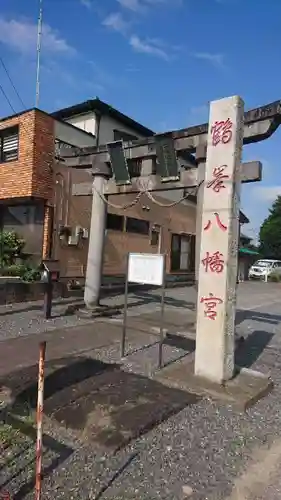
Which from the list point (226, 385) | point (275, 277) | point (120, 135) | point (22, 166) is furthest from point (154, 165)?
point (275, 277)

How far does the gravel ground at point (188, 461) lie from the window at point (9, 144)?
10.3 metres

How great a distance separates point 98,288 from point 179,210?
Result: 10.2 meters

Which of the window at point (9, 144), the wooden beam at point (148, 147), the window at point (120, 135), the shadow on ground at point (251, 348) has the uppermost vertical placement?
the window at point (120, 135)

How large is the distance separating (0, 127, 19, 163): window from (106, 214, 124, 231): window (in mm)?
4119

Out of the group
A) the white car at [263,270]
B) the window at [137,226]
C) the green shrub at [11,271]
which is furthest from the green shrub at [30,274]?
the white car at [263,270]

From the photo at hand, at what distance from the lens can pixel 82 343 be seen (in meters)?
6.88

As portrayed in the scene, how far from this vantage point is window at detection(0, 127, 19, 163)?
12.1m

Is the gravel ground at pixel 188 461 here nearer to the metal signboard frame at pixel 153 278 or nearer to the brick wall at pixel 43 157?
the metal signboard frame at pixel 153 278

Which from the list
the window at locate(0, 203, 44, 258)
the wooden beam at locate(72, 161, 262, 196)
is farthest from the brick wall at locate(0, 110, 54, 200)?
the wooden beam at locate(72, 161, 262, 196)

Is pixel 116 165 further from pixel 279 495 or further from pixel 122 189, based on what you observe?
pixel 279 495

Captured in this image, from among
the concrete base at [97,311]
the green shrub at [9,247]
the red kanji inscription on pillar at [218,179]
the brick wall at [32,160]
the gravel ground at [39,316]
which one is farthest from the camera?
the green shrub at [9,247]

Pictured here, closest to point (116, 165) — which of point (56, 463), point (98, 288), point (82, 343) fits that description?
point (98, 288)

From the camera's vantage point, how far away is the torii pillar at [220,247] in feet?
16.5

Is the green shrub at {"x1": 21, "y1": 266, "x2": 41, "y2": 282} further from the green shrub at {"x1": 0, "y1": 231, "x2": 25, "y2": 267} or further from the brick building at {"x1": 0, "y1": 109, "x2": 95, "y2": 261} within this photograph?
Answer: the green shrub at {"x1": 0, "y1": 231, "x2": 25, "y2": 267}
